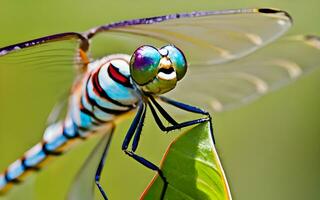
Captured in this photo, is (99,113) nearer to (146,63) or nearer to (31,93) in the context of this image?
(146,63)

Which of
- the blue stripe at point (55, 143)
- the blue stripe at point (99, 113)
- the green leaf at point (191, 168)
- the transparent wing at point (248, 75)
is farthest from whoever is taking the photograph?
the transparent wing at point (248, 75)

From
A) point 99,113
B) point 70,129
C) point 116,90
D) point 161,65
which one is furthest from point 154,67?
point 70,129

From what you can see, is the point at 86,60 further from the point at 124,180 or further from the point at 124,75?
the point at 124,180

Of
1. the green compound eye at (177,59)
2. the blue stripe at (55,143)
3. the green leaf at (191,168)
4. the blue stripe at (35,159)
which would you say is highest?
the green compound eye at (177,59)

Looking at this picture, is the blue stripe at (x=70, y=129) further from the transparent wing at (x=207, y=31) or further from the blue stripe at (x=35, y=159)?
the transparent wing at (x=207, y=31)

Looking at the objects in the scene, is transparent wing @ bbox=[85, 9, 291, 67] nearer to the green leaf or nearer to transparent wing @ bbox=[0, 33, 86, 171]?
transparent wing @ bbox=[0, 33, 86, 171]

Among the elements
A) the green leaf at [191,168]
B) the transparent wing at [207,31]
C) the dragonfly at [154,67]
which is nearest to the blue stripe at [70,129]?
the dragonfly at [154,67]

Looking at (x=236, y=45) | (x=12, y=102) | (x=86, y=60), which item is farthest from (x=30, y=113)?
(x=236, y=45)
